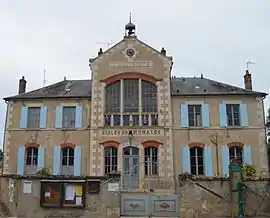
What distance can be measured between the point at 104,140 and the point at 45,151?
3.60 meters

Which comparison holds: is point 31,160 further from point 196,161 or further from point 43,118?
point 196,161

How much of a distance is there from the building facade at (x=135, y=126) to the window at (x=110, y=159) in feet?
0.19

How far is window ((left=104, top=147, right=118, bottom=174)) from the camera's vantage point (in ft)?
67.3

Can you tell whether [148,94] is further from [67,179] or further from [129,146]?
[67,179]

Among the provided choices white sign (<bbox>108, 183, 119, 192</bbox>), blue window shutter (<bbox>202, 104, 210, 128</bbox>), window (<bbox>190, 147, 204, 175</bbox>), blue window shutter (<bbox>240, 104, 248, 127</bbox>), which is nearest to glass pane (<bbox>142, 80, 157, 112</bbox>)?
blue window shutter (<bbox>202, 104, 210, 128</bbox>)

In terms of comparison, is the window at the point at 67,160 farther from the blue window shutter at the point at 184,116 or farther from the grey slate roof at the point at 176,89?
the blue window shutter at the point at 184,116

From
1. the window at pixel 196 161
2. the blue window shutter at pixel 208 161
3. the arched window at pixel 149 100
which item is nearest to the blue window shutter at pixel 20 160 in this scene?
the arched window at pixel 149 100

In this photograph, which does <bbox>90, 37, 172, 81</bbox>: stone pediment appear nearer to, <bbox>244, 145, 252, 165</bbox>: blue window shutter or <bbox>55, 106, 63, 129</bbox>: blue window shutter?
<bbox>55, 106, 63, 129</bbox>: blue window shutter

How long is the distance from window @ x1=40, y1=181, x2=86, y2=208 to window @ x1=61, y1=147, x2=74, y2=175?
7.74m

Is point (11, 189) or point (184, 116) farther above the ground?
point (184, 116)

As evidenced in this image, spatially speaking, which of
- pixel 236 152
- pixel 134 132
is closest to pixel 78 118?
pixel 134 132

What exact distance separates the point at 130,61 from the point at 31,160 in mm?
8407

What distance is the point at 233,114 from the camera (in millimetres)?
21344

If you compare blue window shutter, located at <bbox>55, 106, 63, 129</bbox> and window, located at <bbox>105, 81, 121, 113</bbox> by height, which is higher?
window, located at <bbox>105, 81, 121, 113</bbox>
